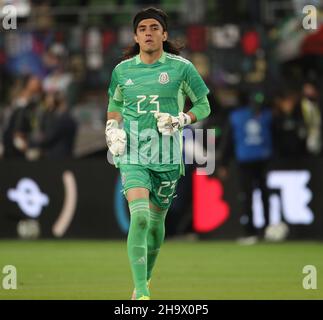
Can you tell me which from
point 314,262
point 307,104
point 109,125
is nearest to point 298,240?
point 307,104

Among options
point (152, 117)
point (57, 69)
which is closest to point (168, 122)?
point (152, 117)

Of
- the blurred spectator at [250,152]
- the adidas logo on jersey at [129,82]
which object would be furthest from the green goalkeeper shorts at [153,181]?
the blurred spectator at [250,152]

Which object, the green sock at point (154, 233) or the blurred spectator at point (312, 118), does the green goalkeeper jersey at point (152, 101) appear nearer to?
the green sock at point (154, 233)

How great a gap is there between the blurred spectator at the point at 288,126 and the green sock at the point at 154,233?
8918mm

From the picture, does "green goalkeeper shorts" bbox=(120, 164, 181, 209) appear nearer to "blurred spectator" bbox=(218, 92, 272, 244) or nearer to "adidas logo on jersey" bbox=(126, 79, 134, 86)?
"adidas logo on jersey" bbox=(126, 79, 134, 86)

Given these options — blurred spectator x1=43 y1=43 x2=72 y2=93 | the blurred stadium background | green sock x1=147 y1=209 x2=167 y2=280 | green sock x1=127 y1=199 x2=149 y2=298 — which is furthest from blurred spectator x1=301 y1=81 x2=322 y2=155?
green sock x1=127 y1=199 x2=149 y2=298

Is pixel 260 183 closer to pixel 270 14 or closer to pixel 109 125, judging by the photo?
pixel 270 14

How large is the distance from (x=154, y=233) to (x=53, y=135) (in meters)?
9.79

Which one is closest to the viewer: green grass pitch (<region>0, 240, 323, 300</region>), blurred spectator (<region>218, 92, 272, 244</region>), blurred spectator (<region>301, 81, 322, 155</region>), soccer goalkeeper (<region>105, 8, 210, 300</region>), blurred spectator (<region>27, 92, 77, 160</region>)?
soccer goalkeeper (<region>105, 8, 210, 300</region>)

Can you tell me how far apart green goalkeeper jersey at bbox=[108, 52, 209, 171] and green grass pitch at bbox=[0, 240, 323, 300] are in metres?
1.27

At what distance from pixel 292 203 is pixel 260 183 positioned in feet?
1.93

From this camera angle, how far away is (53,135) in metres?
20.9

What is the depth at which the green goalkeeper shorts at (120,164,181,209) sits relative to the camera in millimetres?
10844
